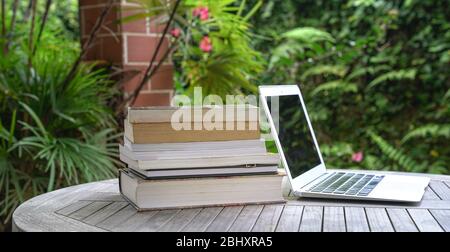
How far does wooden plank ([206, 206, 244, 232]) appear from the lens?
3.23 feet

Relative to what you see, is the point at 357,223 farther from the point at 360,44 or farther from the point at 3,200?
the point at 360,44

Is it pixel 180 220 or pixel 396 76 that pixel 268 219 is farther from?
pixel 396 76

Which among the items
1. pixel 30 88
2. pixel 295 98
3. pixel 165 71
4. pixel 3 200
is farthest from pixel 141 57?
pixel 295 98

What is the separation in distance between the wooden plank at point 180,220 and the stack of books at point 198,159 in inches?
1.0

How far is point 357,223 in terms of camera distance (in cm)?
100

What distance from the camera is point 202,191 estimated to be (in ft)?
3.69

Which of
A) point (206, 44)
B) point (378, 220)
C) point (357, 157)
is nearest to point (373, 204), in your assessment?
point (378, 220)

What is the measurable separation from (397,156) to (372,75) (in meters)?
0.55

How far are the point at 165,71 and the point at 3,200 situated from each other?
93 cm

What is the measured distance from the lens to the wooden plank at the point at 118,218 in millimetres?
1003

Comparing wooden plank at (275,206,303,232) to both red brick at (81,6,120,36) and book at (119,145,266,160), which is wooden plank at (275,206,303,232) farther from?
red brick at (81,6,120,36)

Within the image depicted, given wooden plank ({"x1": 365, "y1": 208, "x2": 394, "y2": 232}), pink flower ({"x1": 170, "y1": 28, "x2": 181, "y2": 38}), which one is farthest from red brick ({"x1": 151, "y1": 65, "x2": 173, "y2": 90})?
wooden plank ({"x1": 365, "y1": 208, "x2": 394, "y2": 232})

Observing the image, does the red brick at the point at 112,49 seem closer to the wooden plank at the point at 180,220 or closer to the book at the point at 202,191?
the book at the point at 202,191

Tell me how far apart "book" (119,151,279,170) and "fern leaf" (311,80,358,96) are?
253 cm
